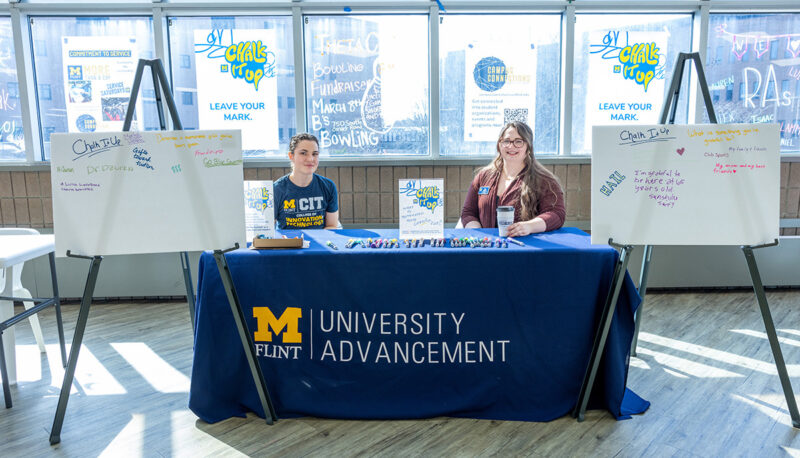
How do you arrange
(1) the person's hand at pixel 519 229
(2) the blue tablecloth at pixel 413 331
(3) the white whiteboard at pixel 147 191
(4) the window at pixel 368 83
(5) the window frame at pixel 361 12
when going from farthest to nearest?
(4) the window at pixel 368 83
(5) the window frame at pixel 361 12
(1) the person's hand at pixel 519 229
(2) the blue tablecloth at pixel 413 331
(3) the white whiteboard at pixel 147 191

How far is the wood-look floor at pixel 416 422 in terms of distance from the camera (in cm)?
196

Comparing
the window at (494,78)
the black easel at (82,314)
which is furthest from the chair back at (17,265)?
the window at (494,78)

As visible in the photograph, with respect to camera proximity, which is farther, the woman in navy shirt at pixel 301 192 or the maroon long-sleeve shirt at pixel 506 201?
the woman in navy shirt at pixel 301 192

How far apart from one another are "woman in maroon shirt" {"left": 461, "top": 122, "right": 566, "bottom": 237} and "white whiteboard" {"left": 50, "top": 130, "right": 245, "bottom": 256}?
1.26m

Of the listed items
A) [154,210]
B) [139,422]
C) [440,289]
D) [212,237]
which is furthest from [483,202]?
[139,422]

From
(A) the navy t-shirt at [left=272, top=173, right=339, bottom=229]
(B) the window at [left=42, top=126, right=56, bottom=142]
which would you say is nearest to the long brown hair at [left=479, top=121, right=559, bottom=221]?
(A) the navy t-shirt at [left=272, top=173, right=339, bottom=229]

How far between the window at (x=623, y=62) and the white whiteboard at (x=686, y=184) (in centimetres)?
203

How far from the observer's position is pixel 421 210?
89.4 inches

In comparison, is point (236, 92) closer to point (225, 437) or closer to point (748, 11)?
point (225, 437)

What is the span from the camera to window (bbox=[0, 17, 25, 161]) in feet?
12.5

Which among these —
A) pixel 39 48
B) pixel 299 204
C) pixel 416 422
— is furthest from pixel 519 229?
pixel 39 48

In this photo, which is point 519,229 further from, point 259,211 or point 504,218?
point 259,211

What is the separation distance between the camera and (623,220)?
2055 millimetres

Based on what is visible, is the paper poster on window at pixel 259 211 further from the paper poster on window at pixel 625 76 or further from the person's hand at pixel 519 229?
the paper poster on window at pixel 625 76
